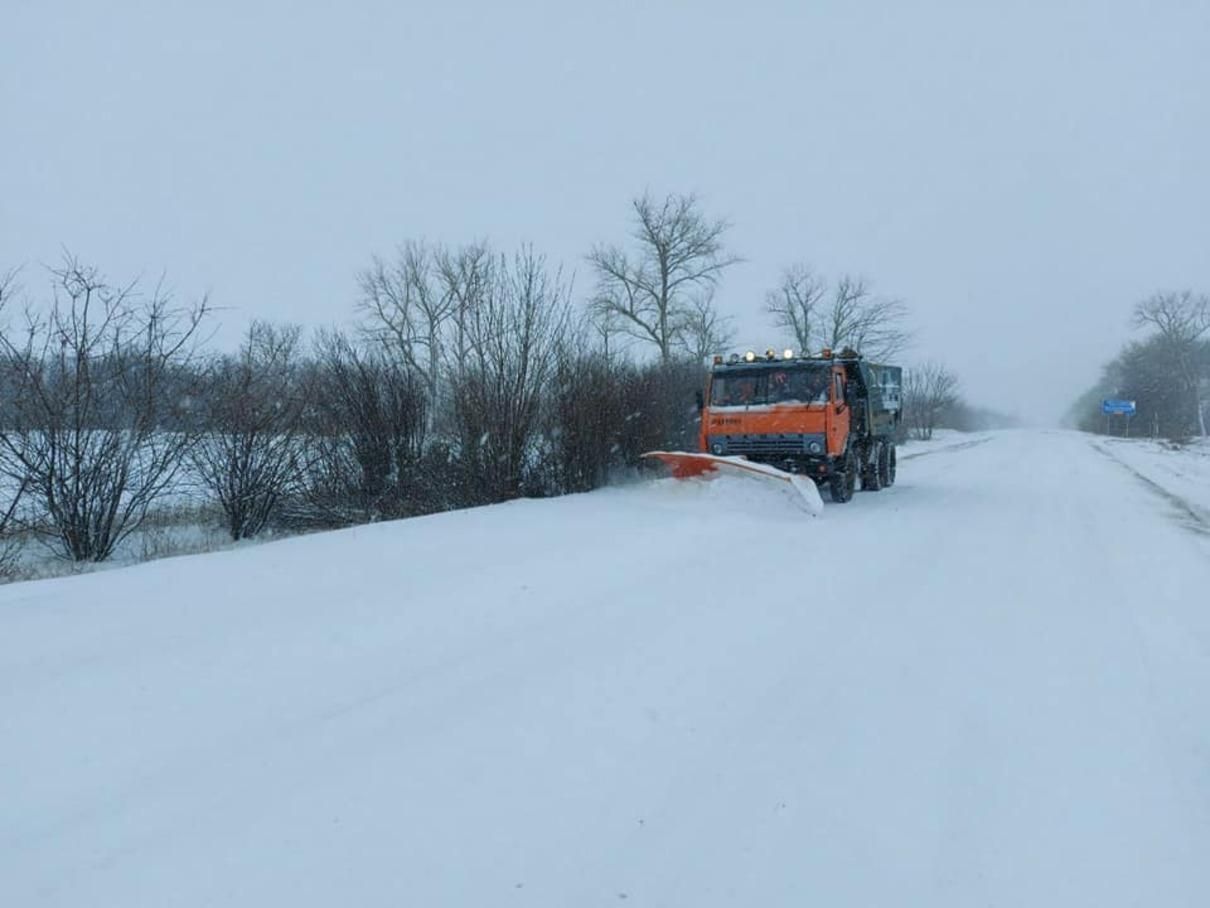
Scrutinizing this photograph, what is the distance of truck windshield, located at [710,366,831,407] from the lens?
11.6 m

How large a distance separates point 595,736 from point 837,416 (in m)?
9.45

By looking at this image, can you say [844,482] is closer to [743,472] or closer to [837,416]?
[837,416]

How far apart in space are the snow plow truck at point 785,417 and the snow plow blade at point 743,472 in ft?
0.07

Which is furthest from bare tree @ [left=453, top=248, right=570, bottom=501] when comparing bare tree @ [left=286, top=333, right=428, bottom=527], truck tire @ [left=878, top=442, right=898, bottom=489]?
truck tire @ [left=878, top=442, right=898, bottom=489]

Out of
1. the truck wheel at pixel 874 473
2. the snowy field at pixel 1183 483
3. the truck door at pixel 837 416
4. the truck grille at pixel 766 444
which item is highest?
the truck door at pixel 837 416

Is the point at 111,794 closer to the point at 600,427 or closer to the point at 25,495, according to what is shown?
the point at 25,495

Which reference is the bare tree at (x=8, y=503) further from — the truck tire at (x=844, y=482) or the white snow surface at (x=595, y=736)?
the truck tire at (x=844, y=482)

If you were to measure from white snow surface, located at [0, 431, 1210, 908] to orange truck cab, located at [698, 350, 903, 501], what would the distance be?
5.15m

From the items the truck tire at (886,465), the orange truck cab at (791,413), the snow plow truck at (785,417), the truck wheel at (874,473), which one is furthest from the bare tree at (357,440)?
the truck tire at (886,465)

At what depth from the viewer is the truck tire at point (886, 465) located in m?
15.1

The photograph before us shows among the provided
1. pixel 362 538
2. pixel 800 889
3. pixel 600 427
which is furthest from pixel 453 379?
pixel 800 889

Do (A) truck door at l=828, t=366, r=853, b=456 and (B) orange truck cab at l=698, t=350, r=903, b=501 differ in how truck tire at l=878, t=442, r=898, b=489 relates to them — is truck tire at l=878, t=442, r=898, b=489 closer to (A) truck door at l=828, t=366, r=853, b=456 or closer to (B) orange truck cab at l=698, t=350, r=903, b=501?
(B) orange truck cab at l=698, t=350, r=903, b=501

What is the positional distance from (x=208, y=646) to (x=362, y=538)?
324 cm

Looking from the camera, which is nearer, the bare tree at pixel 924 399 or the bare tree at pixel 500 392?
the bare tree at pixel 500 392
